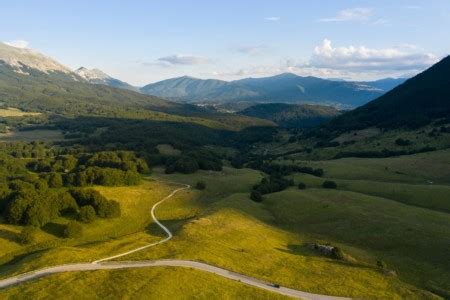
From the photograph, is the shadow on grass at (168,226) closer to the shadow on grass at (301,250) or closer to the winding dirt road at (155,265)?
the winding dirt road at (155,265)

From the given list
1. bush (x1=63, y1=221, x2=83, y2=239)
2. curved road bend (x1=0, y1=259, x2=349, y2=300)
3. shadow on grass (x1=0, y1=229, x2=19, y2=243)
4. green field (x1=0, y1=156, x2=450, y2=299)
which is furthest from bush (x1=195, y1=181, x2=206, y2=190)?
curved road bend (x1=0, y1=259, x2=349, y2=300)

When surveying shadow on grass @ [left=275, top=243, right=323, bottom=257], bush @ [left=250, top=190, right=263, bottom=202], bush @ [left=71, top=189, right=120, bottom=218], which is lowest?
shadow on grass @ [left=275, top=243, right=323, bottom=257]

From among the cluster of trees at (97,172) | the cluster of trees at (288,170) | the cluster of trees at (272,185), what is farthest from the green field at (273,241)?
the cluster of trees at (288,170)

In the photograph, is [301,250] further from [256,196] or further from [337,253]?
[256,196]

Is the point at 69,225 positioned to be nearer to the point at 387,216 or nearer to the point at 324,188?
the point at 387,216

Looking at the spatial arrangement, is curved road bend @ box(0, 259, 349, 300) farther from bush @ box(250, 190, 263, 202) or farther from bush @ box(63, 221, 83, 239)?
bush @ box(250, 190, 263, 202)

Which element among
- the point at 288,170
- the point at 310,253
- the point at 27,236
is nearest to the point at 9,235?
the point at 27,236
